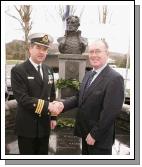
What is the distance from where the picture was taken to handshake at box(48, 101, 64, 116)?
207 centimetres

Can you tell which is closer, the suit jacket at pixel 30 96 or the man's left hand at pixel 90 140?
the man's left hand at pixel 90 140

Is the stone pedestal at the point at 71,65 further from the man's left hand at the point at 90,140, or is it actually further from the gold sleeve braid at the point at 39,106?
the man's left hand at the point at 90,140

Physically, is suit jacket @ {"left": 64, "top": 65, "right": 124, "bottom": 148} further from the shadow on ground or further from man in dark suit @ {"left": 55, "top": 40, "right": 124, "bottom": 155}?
the shadow on ground

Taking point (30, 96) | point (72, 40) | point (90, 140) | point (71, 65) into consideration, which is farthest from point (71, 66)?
point (90, 140)

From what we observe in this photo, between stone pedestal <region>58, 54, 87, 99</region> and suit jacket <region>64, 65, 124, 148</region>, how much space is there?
398 millimetres

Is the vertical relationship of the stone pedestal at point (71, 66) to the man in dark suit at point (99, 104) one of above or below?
above

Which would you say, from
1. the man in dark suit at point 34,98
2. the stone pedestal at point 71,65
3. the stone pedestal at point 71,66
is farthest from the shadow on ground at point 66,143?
the stone pedestal at point 71,65

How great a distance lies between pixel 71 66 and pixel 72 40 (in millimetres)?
257

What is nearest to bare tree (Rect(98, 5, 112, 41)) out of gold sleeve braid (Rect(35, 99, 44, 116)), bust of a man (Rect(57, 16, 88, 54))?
bust of a man (Rect(57, 16, 88, 54))

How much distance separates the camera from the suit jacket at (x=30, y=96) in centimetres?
203

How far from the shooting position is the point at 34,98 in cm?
203

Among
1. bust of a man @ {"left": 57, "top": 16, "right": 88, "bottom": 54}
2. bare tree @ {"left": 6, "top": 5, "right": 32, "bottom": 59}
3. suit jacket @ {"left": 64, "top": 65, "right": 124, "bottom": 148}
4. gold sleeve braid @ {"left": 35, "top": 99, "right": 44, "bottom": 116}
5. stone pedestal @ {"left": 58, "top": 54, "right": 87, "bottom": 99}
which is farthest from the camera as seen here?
stone pedestal @ {"left": 58, "top": 54, "right": 87, "bottom": 99}

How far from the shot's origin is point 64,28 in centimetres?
238

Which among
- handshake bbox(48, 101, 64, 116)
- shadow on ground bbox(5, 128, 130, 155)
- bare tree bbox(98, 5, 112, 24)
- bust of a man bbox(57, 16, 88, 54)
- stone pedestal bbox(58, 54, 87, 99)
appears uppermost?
bare tree bbox(98, 5, 112, 24)
